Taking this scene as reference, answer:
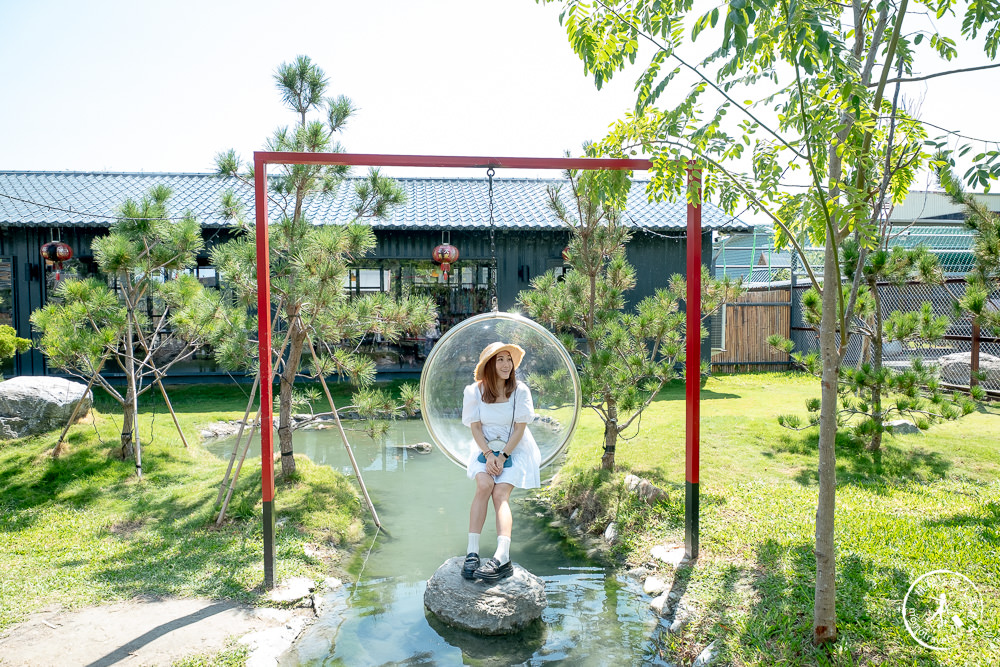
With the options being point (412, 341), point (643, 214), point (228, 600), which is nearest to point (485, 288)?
point (412, 341)

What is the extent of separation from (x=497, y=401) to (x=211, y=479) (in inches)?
101

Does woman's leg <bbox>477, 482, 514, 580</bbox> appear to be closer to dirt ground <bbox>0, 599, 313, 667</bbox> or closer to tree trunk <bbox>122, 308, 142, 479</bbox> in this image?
dirt ground <bbox>0, 599, 313, 667</bbox>

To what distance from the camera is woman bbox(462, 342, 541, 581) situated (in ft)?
12.2

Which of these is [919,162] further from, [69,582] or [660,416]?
[660,416]

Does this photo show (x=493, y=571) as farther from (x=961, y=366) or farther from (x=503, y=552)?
(x=961, y=366)

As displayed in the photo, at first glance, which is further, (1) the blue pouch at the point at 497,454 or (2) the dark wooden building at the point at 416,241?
(2) the dark wooden building at the point at 416,241

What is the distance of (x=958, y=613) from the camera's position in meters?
2.73

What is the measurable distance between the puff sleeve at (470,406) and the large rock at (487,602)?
0.78m

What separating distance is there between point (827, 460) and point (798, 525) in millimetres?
1491

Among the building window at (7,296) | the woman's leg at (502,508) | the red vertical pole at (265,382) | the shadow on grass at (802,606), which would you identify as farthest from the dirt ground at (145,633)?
the building window at (7,296)

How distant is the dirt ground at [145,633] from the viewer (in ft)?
9.20

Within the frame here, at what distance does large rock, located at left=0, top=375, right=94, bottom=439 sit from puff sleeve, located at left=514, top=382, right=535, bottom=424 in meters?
4.27

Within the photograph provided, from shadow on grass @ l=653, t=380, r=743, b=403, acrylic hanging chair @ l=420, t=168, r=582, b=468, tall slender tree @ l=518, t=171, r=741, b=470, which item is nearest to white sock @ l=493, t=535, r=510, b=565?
acrylic hanging chair @ l=420, t=168, r=582, b=468

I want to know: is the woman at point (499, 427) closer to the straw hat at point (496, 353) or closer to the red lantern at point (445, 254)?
the straw hat at point (496, 353)
